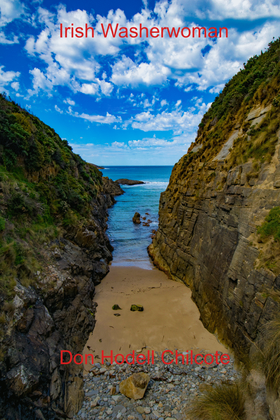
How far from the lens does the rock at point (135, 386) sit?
6594mm

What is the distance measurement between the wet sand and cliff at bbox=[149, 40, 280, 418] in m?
0.77

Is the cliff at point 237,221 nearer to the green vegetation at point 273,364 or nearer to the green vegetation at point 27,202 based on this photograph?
the green vegetation at point 273,364

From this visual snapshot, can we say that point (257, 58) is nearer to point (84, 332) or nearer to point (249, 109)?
point (249, 109)

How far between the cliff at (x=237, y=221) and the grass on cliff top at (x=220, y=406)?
1.10m

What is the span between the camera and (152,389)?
274 inches

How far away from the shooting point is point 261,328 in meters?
6.61

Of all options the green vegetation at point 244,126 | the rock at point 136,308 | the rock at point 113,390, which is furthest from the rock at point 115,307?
the green vegetation at point 244,126

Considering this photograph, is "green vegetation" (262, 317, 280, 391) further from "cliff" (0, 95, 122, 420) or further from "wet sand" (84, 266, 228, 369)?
"cliff" (0, 95, 122, 420)

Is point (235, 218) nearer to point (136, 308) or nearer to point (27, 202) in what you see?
point (136, 308)

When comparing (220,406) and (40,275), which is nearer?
(220,406)

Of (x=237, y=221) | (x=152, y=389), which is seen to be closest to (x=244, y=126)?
(x=237, y=221)

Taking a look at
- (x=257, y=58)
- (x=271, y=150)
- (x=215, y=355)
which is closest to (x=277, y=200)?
(x=271, y=150)

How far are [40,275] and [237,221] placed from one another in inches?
359

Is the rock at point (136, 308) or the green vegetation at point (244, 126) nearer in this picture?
the green vegetation at point (244, 126)
